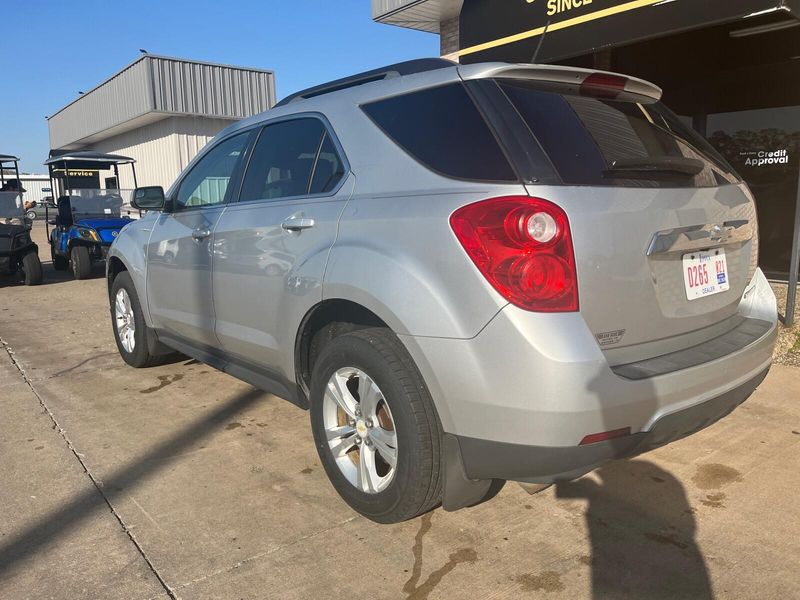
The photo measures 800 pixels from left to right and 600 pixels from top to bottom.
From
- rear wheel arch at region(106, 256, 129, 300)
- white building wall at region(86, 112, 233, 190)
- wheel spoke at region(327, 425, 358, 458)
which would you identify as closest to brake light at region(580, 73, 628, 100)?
wheel spoke at region(327, 425, 358, 458)

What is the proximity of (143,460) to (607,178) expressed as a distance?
8.88ft

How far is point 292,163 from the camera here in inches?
127

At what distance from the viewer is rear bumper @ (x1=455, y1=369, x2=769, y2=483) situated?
210cm

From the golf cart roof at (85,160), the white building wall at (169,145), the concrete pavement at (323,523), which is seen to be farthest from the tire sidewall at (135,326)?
the white building wall at (169,145)

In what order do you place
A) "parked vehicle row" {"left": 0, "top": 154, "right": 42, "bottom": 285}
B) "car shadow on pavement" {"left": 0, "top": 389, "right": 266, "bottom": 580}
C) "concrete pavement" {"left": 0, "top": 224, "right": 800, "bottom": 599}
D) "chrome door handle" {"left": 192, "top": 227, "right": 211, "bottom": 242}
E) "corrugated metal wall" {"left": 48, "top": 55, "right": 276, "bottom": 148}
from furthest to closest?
"corrugated metal wall" {"left": 48, "top": 55, "right": 276, "bottom": 148}
"parked vehicle row" {"left": 0, "top": 154, "right": 42, "bottom": 285}
"chrome door handle" {"left": 192, "top": 227, "right": 211, "bottom": 242}
"car shadow on pavement" {"left": 0, "top": 389, "right": 266, "bottom": 580}
"concrete pavement" {"left": 0, "top": 224, "right": 800, "bottom": 599}

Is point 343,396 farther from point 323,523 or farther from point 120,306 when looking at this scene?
point 120,306

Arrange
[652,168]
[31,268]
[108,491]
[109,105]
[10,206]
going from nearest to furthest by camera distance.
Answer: [652,168] < [108,491] < [31,268] < [10,206] < [109,105]

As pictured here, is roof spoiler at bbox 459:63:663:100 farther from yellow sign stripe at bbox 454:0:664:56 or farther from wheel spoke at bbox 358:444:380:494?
yellow sign stripe at bbox 454:0:664:56

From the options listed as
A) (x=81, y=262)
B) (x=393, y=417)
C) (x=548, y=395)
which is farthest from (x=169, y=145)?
(x=548, y=395)

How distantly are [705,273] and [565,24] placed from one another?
16.6ft

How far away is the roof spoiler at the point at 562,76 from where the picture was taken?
2.41m

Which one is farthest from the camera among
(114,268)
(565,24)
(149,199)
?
(565,24)

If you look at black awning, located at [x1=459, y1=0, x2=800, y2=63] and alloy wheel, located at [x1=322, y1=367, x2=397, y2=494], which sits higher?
black awning, located at [x1=459, y1=0, x2=800, y2=63]

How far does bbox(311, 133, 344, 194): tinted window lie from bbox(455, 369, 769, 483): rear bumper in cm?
129
